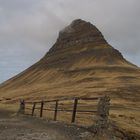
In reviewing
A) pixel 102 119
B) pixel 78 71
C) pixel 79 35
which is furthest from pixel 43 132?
pixel 79 35

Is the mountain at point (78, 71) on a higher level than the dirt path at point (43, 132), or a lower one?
higher

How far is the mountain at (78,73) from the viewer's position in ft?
334

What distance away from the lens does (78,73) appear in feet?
440

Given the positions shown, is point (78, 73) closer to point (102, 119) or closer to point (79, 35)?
point (79, 35)

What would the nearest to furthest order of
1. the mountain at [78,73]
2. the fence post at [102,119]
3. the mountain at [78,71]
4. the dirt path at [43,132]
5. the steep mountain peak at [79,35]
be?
the dirt path at [43,132] → the fence post at [102,119] → the mountain at [78,73] → the mountain at [78,71] → the steep mountain peak at [79,35]

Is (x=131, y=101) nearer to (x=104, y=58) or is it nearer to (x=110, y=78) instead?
(x=110, y=78)

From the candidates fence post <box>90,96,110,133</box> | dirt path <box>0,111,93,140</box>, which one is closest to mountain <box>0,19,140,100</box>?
dirt path <box>0,111,93,140</box>

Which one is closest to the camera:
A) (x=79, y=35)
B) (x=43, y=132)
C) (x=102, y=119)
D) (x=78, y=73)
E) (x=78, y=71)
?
(x=43, y=132)

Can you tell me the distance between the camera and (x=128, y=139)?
103 ft

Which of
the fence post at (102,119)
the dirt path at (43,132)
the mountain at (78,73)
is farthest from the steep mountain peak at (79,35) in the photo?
the fence post at (102,119)

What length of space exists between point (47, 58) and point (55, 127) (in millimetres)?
139840

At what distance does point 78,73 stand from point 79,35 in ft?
116

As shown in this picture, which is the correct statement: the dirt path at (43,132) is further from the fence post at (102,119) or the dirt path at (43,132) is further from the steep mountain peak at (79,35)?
the steep mountain peak at (79,35)

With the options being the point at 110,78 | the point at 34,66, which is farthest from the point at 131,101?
the point at 34,66
